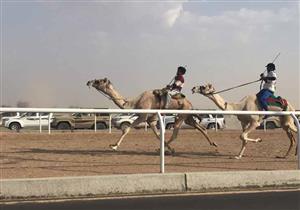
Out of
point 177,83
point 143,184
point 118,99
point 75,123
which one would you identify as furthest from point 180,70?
point 75,123

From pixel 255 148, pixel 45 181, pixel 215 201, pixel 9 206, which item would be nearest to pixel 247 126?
pixel 255 148

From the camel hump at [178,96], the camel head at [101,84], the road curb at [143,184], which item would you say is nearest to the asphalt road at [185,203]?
the road curb at [143,184]

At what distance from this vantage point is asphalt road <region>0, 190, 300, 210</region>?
8.91m

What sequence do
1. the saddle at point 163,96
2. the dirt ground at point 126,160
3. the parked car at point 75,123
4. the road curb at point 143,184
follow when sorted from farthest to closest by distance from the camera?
the parked car at point 75,123
the saddle at point 163,96
the dirt ground at point 126,160
the road curb at point 143,184

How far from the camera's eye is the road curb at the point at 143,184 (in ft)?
31.9

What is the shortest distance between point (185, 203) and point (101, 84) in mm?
8658

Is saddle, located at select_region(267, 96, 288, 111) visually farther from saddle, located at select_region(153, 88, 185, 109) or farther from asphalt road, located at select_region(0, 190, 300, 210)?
asphalt road, located at select_region(0, 190, 300, 210)

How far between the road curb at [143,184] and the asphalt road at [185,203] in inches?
17.1

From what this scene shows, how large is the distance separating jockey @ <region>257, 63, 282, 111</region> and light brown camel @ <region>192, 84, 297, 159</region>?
0.61ft

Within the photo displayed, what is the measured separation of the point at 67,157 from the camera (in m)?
13.9

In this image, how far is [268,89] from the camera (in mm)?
16031

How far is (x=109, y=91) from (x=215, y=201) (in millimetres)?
8517

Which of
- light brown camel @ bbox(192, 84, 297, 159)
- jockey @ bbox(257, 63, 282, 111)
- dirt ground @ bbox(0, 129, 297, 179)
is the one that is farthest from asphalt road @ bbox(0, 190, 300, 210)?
jockey @ bbox(257, 63, 282, 111)

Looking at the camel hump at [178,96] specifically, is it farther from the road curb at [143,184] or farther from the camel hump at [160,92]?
the road curb at [143,184]
